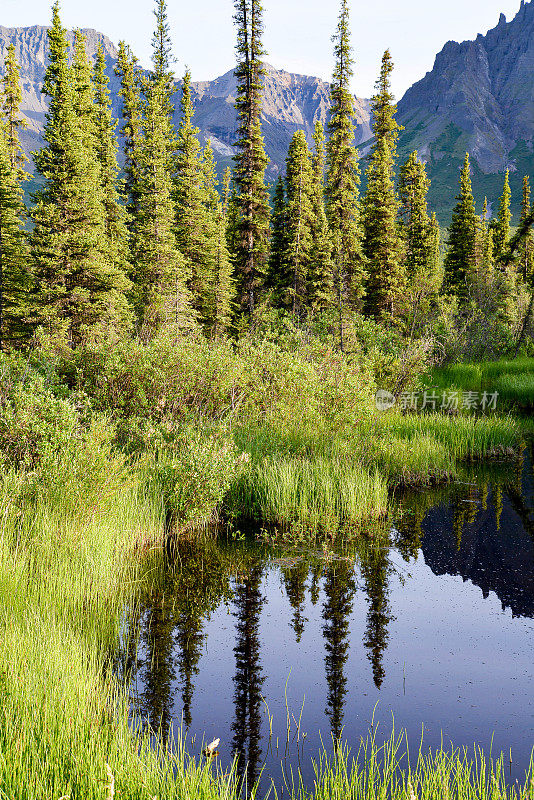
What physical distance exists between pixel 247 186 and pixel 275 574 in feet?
103

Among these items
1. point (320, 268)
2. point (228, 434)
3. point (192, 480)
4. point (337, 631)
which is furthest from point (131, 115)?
point (337, 631)

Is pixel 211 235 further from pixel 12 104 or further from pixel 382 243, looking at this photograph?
pixel 12 104

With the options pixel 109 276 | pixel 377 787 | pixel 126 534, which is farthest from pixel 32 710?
pixel 109 276

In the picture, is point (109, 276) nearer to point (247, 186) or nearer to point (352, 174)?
point (247, 186)

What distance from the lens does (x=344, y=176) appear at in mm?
36562

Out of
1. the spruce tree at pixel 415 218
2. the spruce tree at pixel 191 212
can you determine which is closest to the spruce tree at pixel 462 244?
the spruce tree at pixel 415 218

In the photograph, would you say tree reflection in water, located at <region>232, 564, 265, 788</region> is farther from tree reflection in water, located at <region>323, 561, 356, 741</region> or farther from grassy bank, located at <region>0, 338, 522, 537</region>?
grassy bank, located at <region>0, 338, 522, 537</region>

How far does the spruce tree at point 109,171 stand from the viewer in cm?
3334

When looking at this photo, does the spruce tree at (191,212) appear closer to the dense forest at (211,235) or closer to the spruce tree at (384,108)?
the dense forest at (211,235)

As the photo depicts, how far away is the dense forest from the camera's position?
2502 centimetres

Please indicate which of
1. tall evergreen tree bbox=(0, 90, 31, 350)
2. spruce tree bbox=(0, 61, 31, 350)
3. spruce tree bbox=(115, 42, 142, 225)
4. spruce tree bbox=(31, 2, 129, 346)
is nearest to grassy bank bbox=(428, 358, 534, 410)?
spruce tree bbox=(31, 2, 129, 346)

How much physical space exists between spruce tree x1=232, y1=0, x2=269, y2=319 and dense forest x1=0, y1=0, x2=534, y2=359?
125mm

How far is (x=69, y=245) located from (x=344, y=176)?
1917cm

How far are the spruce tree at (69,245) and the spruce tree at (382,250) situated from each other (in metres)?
16.3
